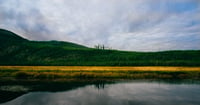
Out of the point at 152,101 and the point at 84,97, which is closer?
the point at 152,101

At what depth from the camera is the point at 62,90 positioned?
3322 centimetres

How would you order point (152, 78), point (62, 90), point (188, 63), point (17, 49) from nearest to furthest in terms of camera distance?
1. point (62, 90)
2. point (152, 78)
3. point (188, 63)
4. point (17, 49)

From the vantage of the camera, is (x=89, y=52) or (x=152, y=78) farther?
(x=89, y=52)

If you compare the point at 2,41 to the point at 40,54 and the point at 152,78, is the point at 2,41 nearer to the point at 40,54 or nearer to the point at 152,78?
the point at 40,54

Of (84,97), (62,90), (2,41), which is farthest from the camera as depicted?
(2,41)

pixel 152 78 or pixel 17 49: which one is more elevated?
pixel 17 49

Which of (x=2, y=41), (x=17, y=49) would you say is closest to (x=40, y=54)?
(x=17, y=49)

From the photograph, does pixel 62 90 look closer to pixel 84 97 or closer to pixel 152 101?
pixel 84 97

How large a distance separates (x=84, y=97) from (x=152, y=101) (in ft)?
34.9

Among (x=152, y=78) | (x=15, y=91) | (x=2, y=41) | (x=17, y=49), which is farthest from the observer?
(x=2, y=41)

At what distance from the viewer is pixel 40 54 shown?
465 ft

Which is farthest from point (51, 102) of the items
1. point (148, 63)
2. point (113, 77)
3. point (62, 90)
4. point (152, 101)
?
point (148, 63)

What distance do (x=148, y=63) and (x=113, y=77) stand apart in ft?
154

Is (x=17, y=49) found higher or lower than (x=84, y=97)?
higher
